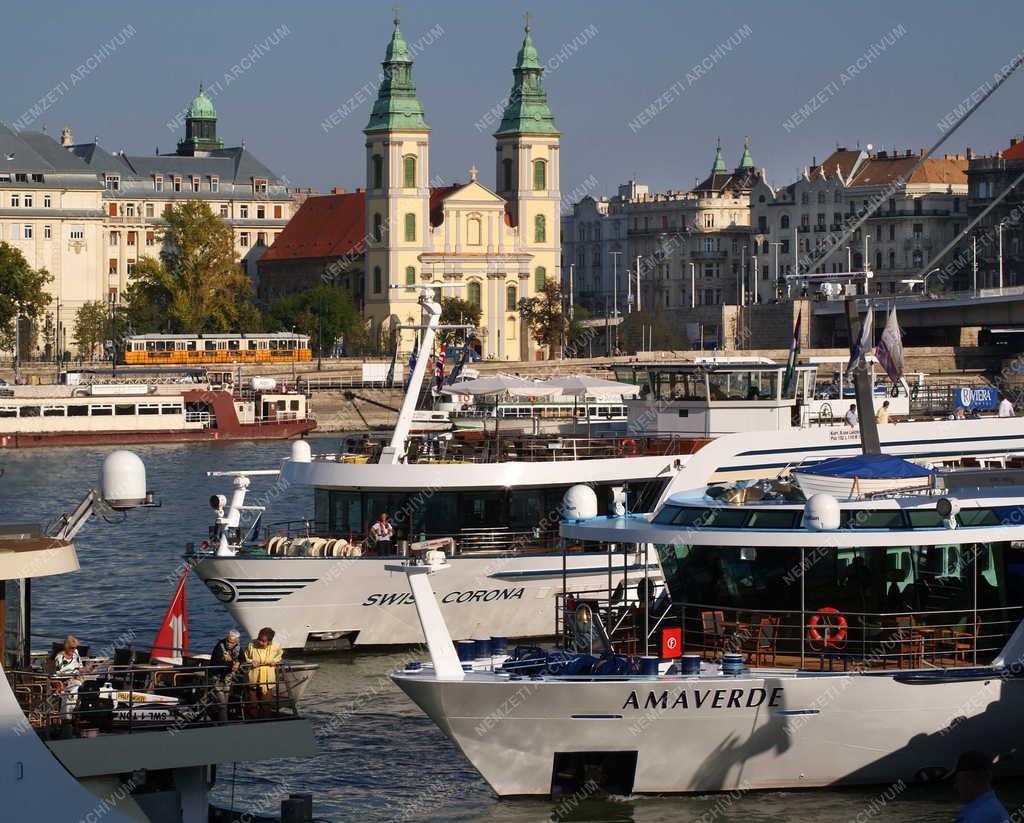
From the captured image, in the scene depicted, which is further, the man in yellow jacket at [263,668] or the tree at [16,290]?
the tree at [16,290]

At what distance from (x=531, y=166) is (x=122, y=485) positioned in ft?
399

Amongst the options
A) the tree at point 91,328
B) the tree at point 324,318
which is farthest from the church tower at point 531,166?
the tree at point 91,328

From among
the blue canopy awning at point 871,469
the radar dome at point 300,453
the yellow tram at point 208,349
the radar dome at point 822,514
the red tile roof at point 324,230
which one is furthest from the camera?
the red tile roof at point 324,230

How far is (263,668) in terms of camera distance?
15273 millimetres

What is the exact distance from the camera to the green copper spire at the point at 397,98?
129m

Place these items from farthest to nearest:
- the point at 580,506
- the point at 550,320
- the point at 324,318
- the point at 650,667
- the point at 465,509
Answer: the point at 550,320 → the point at 324,318 → the point at 465,509 → the point at 580,506 → the point at 650,667

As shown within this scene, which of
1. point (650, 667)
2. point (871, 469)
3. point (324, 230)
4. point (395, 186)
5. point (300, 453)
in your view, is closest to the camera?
point (650, 667)

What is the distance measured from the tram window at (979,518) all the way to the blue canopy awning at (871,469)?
0.87 meters

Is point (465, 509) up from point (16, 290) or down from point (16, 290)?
down

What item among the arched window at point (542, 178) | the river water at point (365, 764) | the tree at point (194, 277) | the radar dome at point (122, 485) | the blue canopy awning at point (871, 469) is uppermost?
the arched window at point (542, 178)

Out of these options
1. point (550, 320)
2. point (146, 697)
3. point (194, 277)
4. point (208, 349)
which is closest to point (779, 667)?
point (146, 697)

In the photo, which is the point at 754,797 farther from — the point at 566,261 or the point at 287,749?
the point at 566,261

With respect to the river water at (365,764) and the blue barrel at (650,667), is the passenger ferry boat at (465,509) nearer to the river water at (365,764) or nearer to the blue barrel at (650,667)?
the river water at (365,764)

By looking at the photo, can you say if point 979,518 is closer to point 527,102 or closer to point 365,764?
point 365,764
